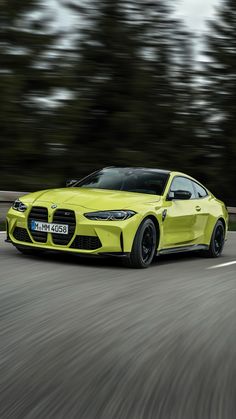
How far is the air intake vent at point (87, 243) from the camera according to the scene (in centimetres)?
956

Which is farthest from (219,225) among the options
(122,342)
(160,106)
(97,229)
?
(160,106)

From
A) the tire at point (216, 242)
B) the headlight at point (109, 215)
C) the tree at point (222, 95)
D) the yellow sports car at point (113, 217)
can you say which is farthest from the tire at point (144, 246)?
the tree at point (222, 95)

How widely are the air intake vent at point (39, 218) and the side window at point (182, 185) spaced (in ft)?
6.72

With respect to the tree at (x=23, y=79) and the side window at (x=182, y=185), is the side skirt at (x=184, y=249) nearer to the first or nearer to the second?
the side window at (x=182, y=185)

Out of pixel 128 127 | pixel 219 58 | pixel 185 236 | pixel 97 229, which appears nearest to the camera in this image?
pixel 97 229

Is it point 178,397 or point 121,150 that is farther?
point 121,150

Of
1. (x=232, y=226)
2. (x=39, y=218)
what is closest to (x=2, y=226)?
(x=39, y=218)

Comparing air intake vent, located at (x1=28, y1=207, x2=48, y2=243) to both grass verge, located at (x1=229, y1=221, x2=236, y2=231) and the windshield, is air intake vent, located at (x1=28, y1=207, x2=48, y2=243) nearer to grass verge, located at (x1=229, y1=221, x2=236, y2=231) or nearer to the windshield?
the windshield

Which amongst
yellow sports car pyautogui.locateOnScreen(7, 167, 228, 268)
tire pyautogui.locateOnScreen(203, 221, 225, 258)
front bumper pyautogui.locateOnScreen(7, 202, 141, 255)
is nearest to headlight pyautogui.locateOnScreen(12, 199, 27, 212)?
yellow sports car pyautogui.locateOnScreen(7, 167, 228, 268)

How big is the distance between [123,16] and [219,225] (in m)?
14.2

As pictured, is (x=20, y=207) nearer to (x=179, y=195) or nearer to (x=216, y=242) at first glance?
(x=179, y=195)

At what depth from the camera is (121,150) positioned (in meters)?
25.2

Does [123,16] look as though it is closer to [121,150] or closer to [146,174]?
→ [121,150]

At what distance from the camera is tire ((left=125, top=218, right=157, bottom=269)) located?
385 inches
